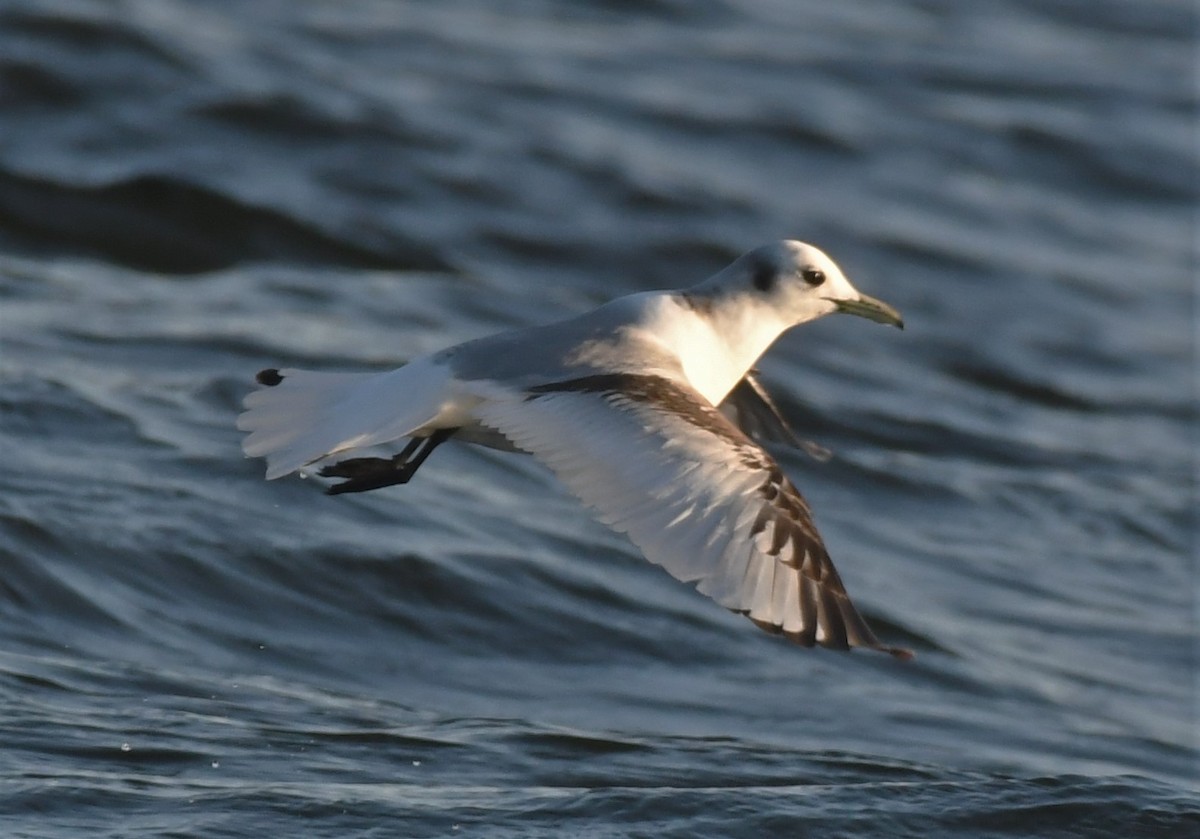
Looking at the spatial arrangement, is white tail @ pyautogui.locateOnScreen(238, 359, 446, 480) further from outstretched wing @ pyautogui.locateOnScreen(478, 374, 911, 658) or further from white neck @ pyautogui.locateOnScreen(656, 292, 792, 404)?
white neck @ pyautogui.locateOnScreen(656, 292, 792, 404)

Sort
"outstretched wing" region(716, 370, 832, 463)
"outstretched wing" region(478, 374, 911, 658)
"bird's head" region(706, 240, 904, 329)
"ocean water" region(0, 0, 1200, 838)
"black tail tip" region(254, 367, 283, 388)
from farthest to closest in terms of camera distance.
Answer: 1. "outstretched wing" region(716, 370, 832, 463)
2. "bird's head" region(706, 240, 904, 329)
3. "ocean water" region(0, 0, 1200, 838)
4. "black tail tip" region(254, 367, 283, 388)
5. "outstretched wing" region(478, 374, 911, 658)

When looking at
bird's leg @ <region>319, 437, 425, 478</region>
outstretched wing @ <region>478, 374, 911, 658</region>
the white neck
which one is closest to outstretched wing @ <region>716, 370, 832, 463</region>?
the white neck

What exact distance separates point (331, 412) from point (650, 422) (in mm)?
819

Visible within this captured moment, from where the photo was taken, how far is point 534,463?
27.6 feet

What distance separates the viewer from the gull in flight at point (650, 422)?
14.7 feet

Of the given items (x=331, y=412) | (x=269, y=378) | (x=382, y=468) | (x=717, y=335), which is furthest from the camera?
(x=717, y=335)

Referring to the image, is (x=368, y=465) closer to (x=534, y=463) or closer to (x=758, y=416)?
(x=758, y=416)

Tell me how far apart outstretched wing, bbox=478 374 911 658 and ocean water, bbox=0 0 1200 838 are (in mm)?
837

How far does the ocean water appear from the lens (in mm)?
5426

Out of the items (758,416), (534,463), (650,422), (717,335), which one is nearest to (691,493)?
(650,422)

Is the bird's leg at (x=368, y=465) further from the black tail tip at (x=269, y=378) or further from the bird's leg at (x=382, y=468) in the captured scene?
the black tail tip at (x=269, y=378)

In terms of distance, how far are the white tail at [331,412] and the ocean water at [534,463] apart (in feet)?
2.64

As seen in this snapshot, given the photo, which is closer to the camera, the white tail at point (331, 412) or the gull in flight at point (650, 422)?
the gull in flight at point (650, 422)

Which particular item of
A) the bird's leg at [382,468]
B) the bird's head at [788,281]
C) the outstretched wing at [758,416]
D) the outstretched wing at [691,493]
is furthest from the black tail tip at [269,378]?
the outstretched wing at [758,416]
